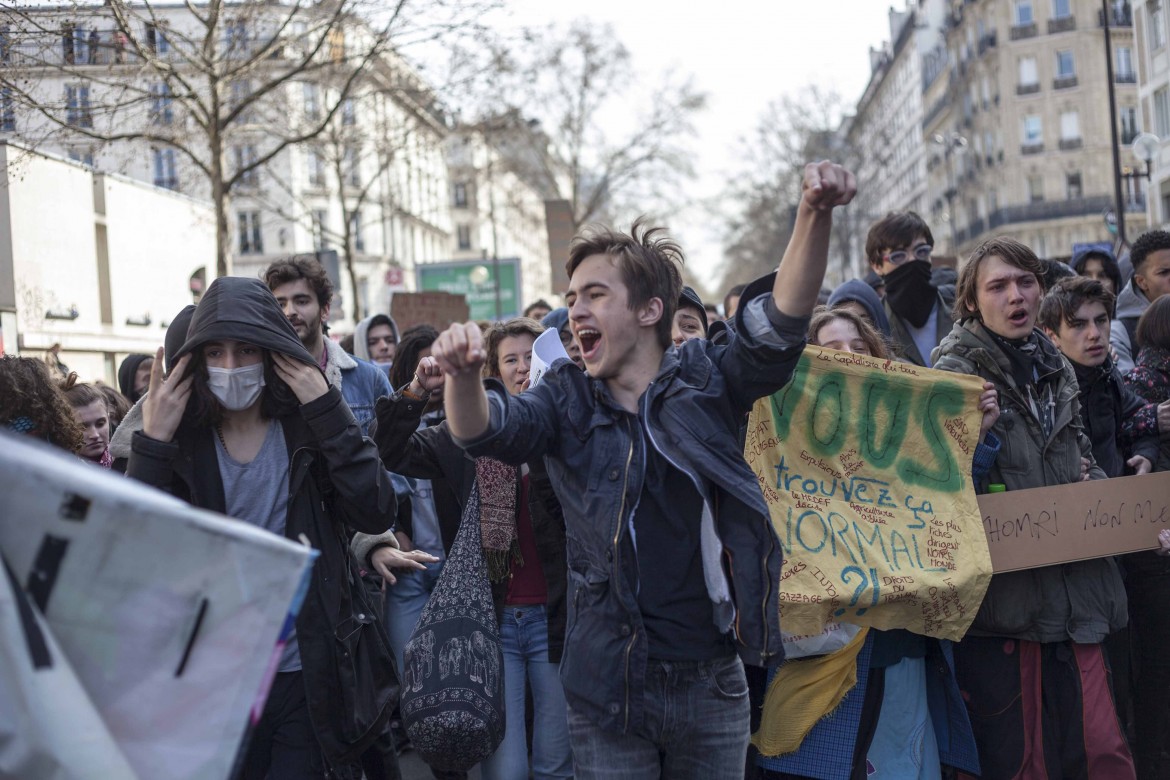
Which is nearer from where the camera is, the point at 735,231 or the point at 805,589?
the point at 805,589

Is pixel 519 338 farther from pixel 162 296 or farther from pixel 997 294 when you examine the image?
pixel 162 296

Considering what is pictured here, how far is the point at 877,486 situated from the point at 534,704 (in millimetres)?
1534

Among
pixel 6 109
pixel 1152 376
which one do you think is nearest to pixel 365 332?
pixel 6 109

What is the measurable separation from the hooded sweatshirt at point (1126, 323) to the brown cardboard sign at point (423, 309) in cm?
852

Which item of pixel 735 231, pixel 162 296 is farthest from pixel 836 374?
pixel 735 231

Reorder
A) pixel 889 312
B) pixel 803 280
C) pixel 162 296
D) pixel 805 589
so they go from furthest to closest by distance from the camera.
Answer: pixel 162 296 < pixel 889 312 < pixel 805 589 < pixel 803 280

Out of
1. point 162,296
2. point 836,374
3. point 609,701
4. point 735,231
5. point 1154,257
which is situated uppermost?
point 735,231

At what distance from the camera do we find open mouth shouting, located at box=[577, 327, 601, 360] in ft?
10.4

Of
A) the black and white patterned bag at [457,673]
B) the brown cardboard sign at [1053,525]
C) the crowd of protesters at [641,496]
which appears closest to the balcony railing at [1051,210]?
the crowd of protesters at [641,496]

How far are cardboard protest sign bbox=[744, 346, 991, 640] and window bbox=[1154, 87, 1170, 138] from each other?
3590cm

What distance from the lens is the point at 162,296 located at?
1382 inches

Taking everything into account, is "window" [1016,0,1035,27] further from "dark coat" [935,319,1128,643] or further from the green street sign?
"dark coat" [935,319,1128,643]

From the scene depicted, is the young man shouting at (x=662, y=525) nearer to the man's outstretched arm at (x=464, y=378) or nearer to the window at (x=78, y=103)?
the man's outstretched arm at (x=464, y=378)

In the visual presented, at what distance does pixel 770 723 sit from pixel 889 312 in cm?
283
